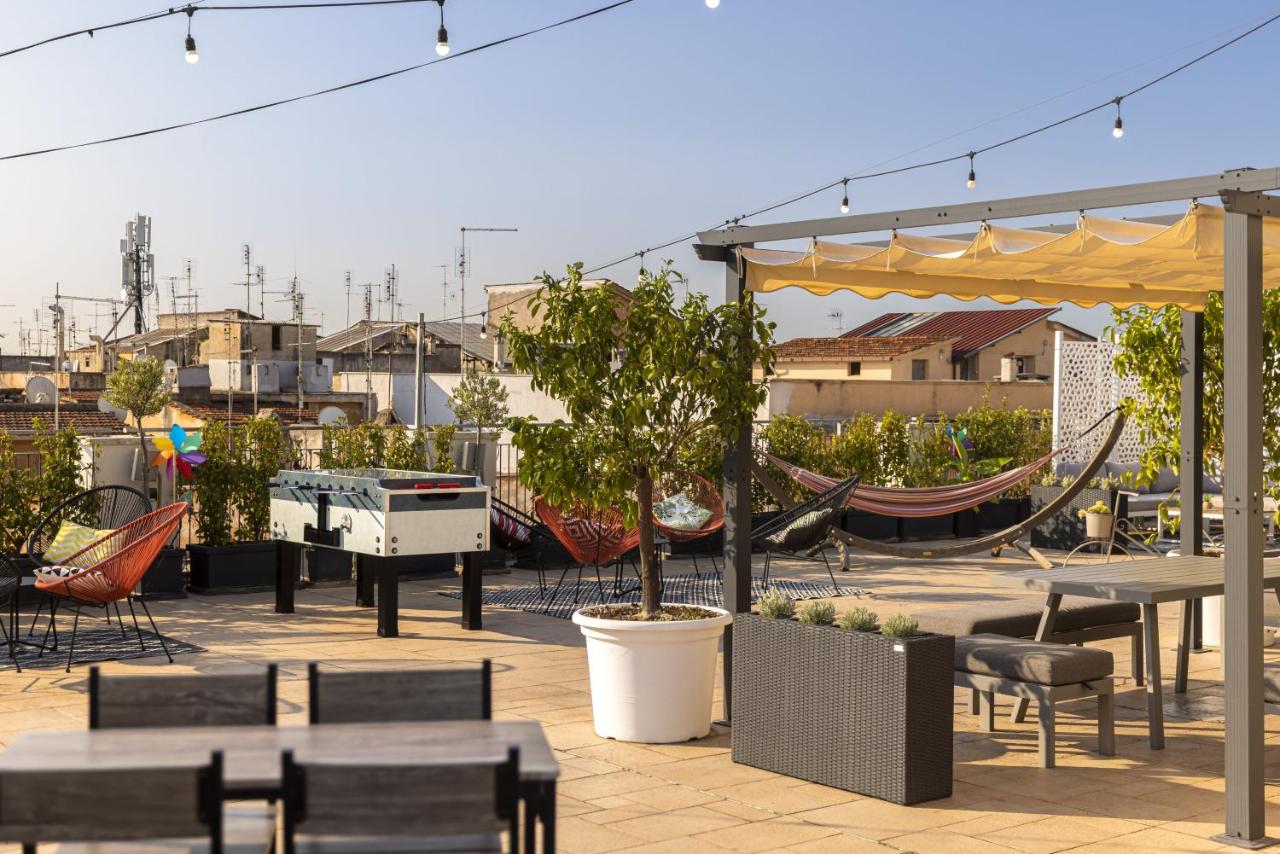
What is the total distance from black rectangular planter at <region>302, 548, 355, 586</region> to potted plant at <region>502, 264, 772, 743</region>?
16.0ft

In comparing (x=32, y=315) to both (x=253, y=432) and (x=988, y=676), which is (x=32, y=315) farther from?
(x=988, y=676)

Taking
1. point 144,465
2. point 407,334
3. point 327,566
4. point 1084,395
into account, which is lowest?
point 327,566

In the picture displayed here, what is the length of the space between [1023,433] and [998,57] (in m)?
4.87

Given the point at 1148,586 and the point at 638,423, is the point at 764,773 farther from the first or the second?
the point at 1148,586

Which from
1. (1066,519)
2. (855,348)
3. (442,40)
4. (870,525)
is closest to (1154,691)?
(442,40)

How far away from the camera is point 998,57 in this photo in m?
17.1

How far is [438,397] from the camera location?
40531mm

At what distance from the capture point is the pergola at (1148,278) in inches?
178

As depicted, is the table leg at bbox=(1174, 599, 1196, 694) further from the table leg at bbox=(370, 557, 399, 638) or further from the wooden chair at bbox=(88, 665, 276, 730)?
the wooden chair at bbox=(88, 665, 276, 730)

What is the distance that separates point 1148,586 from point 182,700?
3745 millimetres

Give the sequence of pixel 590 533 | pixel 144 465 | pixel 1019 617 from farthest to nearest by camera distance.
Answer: pixel 144 465 < pixel 590 533 < pixel 1019 617

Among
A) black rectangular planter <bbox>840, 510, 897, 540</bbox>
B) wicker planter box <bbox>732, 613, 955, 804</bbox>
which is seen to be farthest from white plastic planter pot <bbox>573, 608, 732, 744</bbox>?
black rectangular planter <bbox>840, 510, 897, 540</bbox>

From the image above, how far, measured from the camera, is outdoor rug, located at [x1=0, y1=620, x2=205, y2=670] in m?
7.46

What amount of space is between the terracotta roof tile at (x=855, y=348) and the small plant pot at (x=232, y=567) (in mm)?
28158
